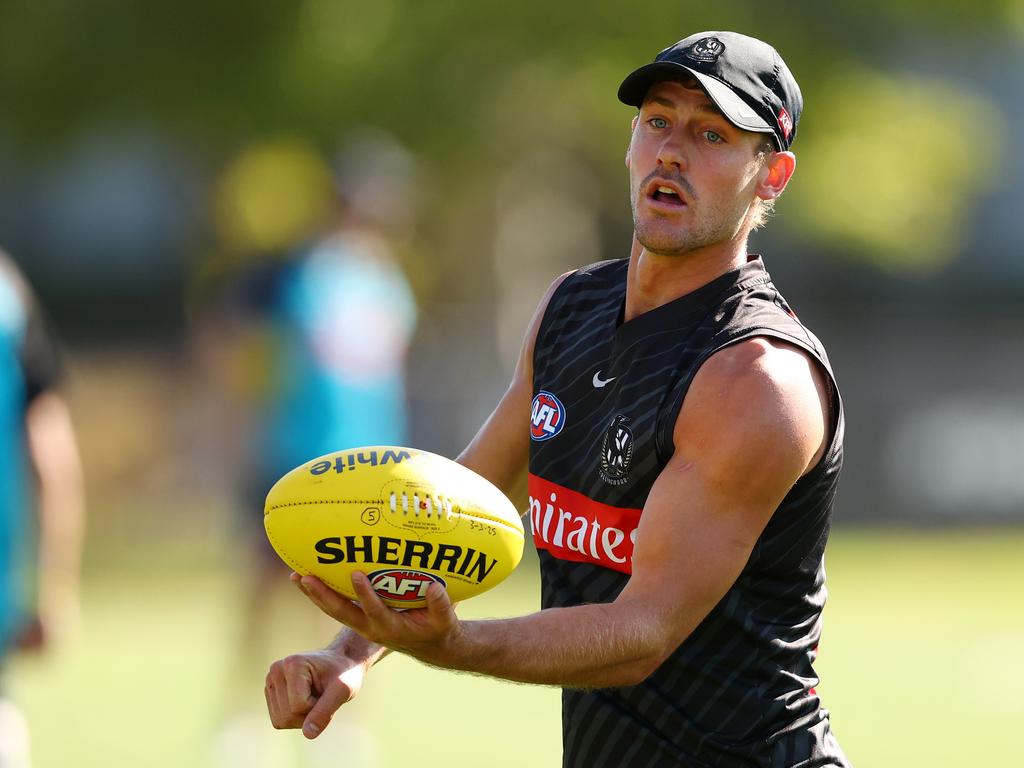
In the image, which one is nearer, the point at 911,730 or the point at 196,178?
the point at 911,730

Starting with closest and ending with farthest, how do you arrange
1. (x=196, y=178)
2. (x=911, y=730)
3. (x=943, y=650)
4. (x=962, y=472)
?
(x=911, y=730) < (x=943, y=650) < (x=962, y=472) < (x=196, y=178)

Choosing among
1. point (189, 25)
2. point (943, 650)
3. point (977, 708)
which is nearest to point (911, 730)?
point (977, 708)

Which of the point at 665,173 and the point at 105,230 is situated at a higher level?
the point at 105,230

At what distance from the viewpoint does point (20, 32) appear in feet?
63.2

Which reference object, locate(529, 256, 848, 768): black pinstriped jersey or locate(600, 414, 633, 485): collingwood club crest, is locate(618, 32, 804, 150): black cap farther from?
locate(600, 414, 633, 485): collingwood club crest

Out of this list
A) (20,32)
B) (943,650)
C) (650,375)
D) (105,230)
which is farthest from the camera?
(105,230)

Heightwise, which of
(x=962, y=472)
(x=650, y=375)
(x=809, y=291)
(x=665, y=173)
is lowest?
(x=650, y=375)

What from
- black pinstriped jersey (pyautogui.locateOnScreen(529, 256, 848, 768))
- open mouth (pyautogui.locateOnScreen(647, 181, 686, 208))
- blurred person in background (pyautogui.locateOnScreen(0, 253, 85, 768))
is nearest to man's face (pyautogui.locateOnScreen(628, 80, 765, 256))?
open mouth (pyautogui.locateOnScreen(647, 181, 686, 208))

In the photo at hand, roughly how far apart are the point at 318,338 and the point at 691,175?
539cm

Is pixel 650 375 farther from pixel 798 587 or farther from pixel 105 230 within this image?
pixel 105 230

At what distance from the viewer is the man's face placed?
4020 millimetres

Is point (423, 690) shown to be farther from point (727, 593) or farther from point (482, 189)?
point (482, 189)

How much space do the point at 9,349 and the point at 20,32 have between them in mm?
13828

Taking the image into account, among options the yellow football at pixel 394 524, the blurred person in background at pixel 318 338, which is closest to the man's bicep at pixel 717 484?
the yellow football at pixel 394 524
